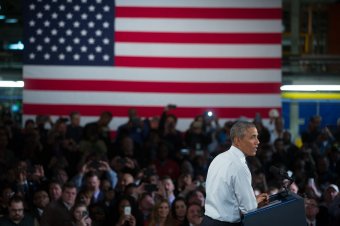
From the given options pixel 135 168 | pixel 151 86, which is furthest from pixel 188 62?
pixel 135 168

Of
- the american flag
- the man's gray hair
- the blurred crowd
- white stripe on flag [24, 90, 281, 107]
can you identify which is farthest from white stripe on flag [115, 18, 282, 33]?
the man's gray hair

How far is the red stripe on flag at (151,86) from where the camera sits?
45.2ft

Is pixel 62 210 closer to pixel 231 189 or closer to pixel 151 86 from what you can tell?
pixel 231 189

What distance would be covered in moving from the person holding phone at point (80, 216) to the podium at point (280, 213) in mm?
3703

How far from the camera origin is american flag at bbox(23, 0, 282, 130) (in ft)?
45.2

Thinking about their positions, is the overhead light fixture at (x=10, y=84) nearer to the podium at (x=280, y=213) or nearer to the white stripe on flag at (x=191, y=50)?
the white stripe on flag at (x=191, y=50)

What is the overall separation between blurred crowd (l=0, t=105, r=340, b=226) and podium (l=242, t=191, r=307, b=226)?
3.73 m

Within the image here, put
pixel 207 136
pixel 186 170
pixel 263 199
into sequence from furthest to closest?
pixel 207 136 → pixel 186 170 → pixel 263 199

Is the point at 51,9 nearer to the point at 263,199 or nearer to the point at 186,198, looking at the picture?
Result: the point at 186,198

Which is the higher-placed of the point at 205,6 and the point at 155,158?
the point at 205,6

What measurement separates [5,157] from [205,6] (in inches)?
155

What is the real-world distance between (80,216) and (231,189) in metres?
3.67

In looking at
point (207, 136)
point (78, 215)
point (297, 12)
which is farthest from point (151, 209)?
point (297, 12)

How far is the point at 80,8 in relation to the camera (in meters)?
13.9
